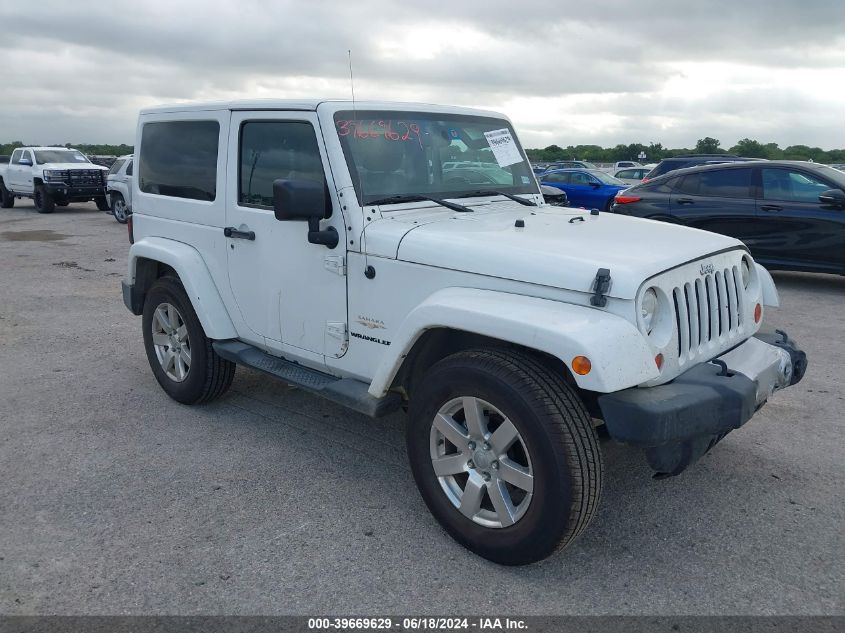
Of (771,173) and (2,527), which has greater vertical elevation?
(771,173)

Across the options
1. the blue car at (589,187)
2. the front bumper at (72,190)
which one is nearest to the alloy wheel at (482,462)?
the blue car at (589,187)

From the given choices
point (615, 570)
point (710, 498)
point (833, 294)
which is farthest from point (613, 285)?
point (833, 294)

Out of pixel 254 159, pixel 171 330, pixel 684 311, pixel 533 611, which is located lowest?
pixel 533 611

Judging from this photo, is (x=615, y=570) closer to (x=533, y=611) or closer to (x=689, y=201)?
(x=533, y=611)

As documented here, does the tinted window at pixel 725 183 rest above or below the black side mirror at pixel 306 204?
above

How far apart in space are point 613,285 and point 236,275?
2464 millimetres

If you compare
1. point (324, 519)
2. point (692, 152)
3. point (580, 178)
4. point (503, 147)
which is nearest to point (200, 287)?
point (324, 519)

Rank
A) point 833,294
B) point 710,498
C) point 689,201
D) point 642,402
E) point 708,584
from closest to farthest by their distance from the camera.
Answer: point 642,402 < point 708,584 < point 710,498 < point 833,294 < point 689,201

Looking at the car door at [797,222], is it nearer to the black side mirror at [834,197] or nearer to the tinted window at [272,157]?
the black side mirror at [834,197]

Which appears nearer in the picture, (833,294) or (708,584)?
(708,584)

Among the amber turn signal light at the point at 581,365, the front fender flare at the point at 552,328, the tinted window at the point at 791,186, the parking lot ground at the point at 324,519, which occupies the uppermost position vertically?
the tinted window at the point at 791,186

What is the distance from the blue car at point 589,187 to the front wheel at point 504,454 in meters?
14.6

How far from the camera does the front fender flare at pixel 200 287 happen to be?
4621mm

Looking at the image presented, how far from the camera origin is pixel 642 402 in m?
2.86
